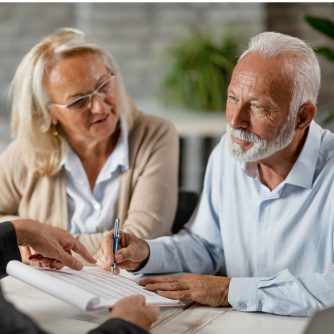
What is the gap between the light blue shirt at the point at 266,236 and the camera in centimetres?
161

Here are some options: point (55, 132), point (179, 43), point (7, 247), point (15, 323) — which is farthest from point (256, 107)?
point (179, 43)

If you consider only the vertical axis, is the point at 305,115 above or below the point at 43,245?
above

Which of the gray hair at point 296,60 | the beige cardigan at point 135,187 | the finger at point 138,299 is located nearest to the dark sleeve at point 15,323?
the finger at point 138,299

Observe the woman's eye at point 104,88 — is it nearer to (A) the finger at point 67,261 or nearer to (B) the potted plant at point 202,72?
(A) the finger at point 67,261

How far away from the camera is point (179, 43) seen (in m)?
5.17

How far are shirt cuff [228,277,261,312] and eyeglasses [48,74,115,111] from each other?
921 millimetres

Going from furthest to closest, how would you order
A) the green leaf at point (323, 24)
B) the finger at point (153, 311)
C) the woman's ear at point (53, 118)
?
the green leaf at point (323, 24), the woman's ear at point (53, 118), the finger at point (153, 311)

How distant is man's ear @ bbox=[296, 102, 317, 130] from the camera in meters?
1.78

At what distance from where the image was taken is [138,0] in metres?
5.35

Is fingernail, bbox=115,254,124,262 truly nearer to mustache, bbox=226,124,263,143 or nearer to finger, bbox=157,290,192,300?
finger, bbox=157,290,192,300

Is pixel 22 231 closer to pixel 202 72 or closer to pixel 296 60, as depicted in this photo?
pixel 296 60

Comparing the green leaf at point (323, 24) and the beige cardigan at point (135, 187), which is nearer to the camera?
the beige cardigan at point (135, 187)

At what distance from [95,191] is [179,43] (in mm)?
2950

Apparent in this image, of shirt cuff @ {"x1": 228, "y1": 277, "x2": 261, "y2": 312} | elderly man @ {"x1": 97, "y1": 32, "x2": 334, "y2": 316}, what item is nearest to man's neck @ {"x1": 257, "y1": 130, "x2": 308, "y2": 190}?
elderly man @ {"x1": 97, "y1": 32, "x2": 334, "y2": 316}
